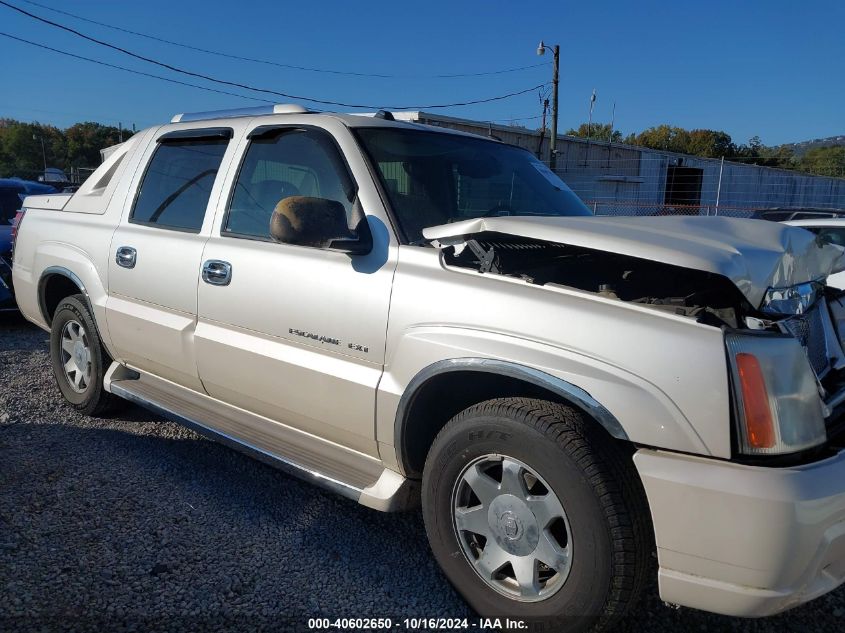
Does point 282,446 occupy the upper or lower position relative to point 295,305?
lower

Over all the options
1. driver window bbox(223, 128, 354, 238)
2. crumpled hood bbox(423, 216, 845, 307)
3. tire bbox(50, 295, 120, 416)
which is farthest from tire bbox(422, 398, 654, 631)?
tire bbox(50, 295, 120, 416)

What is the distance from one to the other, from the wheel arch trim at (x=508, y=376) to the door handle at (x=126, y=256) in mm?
2122

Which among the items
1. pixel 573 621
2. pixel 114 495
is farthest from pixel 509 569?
pixel 114 495

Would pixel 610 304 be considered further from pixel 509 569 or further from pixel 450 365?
pixel 509 569

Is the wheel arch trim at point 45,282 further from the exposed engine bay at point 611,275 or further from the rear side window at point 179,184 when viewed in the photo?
the exposed engine bay at point 611,275

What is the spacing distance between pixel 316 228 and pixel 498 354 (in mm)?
950

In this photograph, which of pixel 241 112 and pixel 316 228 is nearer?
pixel 316 228

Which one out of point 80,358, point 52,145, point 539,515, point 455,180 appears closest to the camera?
point 539,515

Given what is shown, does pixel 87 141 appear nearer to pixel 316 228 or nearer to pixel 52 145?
pixel 52 145

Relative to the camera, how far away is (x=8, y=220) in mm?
7859

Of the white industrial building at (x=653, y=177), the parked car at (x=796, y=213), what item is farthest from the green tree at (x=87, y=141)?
the parked car at (x=796, y=213)

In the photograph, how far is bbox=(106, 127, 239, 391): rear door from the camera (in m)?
3.49

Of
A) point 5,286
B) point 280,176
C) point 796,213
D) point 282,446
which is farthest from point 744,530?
point 796,213

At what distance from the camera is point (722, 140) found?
2537 inches
